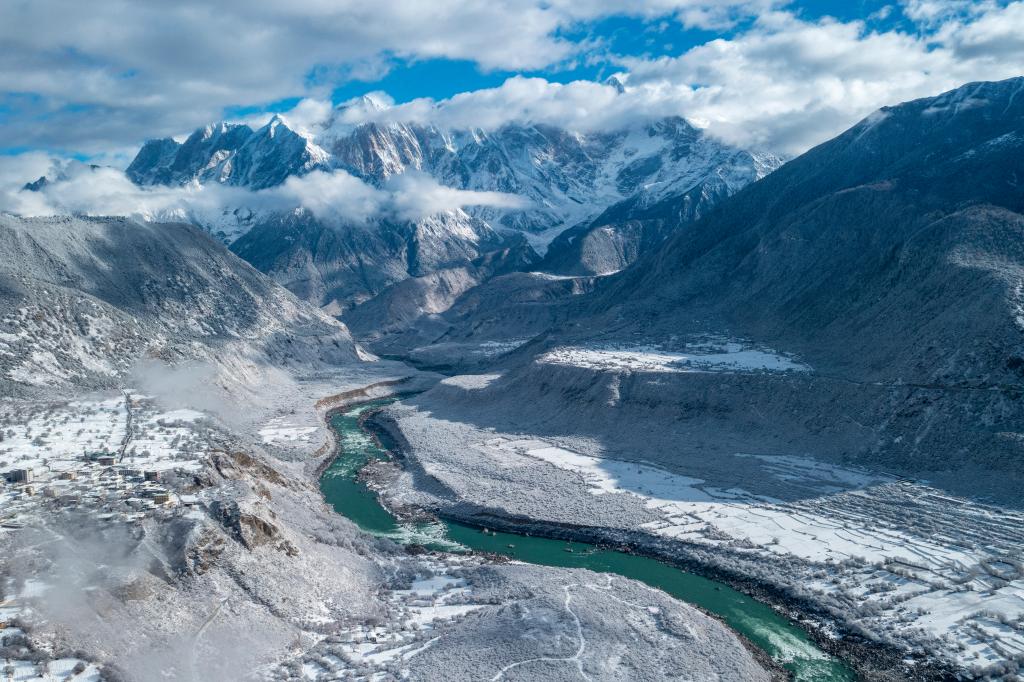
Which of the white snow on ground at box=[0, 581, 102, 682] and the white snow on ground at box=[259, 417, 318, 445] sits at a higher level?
the white snow on ground at box=[0, 581, 102, 682]

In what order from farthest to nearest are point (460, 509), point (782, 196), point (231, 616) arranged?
1. point (782, 196)
2. point (460, 509)
3. point (231, 616)

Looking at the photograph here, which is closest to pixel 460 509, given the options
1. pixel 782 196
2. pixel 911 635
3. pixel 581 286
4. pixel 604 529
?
pixel 604 529

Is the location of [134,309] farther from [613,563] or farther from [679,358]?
[613,563]

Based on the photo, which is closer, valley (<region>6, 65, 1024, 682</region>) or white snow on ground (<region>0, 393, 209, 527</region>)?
valley (<region>6, 65, 1024, 682</region>)

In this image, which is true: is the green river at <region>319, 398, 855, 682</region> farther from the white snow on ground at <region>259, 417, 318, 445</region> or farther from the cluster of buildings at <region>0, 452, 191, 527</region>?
the cluster of buildings at <region>0, 452, 191, 527</region>

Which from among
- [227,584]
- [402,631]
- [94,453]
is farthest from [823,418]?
[94,453]

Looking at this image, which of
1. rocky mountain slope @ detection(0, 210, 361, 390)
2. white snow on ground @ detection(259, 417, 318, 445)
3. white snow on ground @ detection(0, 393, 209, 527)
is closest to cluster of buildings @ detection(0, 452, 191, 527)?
white snow on ground @ detection(0, 393, 209, 527)

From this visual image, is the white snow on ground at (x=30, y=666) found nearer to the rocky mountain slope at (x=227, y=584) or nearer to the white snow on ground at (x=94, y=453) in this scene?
the rocky mountain slope at (x=227, y=584)

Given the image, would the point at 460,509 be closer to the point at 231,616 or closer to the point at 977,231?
the point at 231,616
